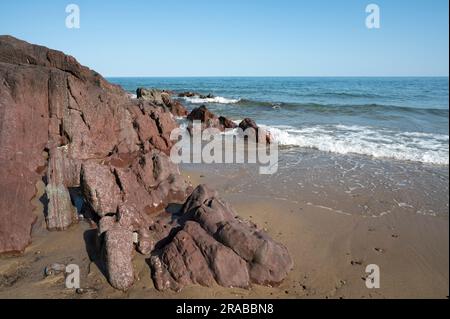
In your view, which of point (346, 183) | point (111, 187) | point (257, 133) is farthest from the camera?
point (257, 133)

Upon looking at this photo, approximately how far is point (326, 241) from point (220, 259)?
7.90 ft

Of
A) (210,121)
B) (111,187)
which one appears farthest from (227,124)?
(111,187)

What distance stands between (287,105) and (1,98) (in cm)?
2539

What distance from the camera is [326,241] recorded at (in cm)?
611

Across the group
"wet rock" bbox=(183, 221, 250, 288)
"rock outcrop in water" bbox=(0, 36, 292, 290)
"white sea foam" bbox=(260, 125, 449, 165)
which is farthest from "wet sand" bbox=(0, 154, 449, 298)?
"white sea foam" bbox=(260, 125, 449, 165)

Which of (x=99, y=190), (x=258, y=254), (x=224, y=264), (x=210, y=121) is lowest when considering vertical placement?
(x=224, y=264)

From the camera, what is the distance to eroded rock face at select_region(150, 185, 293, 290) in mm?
4699

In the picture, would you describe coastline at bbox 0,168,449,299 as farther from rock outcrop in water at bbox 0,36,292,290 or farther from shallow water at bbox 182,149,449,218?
shallow water at bbox 182,149,449,218

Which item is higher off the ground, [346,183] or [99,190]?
[99,190]

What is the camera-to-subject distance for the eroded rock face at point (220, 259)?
15.4 feet

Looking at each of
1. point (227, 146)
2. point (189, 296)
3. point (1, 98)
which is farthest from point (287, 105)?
point (189, 296)

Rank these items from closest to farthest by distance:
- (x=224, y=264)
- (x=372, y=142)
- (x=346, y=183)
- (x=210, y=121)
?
(x=224, y=264) < (x=346, y=183) < (x=372, y=142) < (x=210, y=121)

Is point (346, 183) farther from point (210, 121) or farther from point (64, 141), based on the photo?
point (210, 121)
